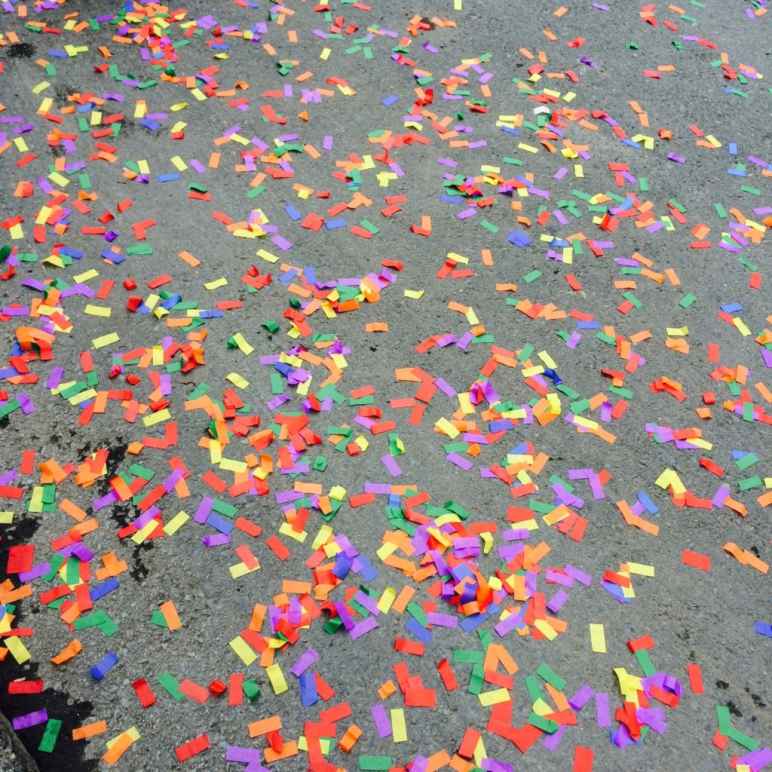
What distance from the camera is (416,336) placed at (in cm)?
402

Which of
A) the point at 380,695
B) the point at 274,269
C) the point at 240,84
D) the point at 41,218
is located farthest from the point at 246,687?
the point at 240,84

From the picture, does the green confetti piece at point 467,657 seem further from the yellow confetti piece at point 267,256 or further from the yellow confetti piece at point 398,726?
the yellow confetti piece at point 267,256

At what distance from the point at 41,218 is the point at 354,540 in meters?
2.82

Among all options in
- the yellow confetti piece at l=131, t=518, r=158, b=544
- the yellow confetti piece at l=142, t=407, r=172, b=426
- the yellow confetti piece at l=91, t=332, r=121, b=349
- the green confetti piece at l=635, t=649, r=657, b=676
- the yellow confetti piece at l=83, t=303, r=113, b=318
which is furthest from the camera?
the yellow confetti piece at l=83, t=303, r=113, b=318

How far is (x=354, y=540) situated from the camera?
3.22 m

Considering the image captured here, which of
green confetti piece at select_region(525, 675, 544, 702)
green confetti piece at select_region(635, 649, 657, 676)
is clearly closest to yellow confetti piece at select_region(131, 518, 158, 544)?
green confetti piece at select_region(525, 675, 544, 702)

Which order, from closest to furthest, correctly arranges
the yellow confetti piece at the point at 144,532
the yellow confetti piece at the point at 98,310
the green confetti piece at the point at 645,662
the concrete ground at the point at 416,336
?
1. the concrete ground at the point at 416,336
2. the green confetti piece at the point at 645,662
3. the yellow confetti piece at the point at 144,532
4. the yellow confetti piece at the point at 98,310

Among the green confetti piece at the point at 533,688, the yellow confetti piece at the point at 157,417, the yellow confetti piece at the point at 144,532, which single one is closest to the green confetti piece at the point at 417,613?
the green confetti piece at the point at 533,688

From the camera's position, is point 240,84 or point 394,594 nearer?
point 394,594

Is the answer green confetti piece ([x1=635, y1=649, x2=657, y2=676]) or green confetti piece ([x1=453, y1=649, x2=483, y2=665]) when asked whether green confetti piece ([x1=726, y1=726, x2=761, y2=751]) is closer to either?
green confetti piece ([x1=635, y1=649, x2=657, y2=676])

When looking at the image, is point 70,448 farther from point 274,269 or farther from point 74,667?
point 274,269

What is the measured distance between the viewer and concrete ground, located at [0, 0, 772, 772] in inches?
112

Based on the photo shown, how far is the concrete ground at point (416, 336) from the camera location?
2.84m

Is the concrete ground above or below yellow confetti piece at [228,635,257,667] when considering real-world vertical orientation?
above
